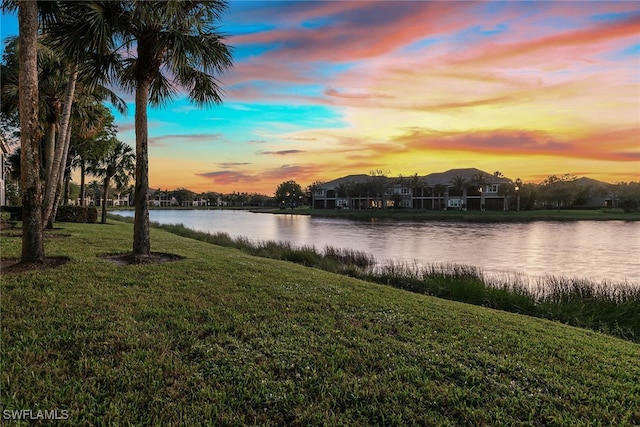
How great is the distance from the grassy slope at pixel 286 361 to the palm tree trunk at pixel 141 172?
8.60 feet

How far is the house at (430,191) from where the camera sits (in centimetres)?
7800

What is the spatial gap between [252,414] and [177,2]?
24.9 feet

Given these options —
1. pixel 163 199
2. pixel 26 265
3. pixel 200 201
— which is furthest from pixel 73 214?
pixel 163 199

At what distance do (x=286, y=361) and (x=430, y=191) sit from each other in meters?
87.2

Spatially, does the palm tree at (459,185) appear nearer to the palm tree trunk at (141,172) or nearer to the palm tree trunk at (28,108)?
the palm tree trunk at (141,172)

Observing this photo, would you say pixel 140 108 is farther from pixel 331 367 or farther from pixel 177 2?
pixel 331 367

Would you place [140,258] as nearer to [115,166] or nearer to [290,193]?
[115,166]

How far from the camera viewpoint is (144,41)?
27.5ft

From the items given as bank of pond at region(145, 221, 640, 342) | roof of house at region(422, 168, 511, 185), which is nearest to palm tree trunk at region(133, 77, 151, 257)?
bank of pond at region(145, 221, 640, 342)

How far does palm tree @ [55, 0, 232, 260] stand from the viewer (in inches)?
295

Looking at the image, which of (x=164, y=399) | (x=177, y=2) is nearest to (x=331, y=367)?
(x=164, y=399)

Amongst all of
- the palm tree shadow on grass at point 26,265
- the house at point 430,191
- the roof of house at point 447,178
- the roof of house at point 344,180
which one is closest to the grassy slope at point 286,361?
the palm tree shadow on grass at point 26,265

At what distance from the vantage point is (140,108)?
8508 mm

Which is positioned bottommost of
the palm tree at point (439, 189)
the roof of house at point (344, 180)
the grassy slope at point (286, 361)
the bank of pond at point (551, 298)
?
the bank of pond at point (551, 298)
